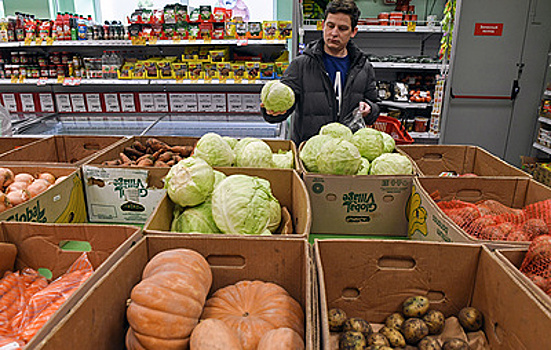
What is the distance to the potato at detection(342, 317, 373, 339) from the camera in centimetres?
110

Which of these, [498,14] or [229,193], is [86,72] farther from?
[498,14]

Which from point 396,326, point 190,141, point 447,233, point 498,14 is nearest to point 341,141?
point 447,233

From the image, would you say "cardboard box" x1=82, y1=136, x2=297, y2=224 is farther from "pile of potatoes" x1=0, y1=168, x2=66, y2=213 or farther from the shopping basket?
the shopping basket

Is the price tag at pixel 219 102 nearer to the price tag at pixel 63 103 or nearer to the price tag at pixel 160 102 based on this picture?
the price tag at pixel 160 102

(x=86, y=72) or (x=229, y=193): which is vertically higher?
(x=86, y=72)

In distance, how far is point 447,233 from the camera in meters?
1.22

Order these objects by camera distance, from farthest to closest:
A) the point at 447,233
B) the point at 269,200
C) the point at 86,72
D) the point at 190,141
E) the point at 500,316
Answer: the point at 86,72
the point at 190,141
the point at 269,200
the point at 447,233
the point at 500,316

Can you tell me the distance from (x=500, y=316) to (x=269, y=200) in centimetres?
83

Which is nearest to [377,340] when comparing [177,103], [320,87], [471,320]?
[471,320]

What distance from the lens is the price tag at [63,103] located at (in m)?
4.55

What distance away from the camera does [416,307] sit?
44.5 inches

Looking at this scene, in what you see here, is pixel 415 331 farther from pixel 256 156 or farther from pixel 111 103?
pixel 111 103

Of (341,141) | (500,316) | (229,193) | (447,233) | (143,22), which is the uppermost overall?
(143,22)

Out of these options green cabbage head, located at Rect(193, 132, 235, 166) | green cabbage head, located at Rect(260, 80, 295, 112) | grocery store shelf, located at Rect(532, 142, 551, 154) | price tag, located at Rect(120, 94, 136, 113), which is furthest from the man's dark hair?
grocery store shelf, located at Rect(532, 142, 551, 154)
